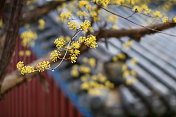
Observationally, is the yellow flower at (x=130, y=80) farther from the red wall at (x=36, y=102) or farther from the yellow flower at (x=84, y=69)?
the red wall at (x=36, y=102)

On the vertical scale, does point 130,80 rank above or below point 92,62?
below

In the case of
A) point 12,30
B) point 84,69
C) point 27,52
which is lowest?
point 12,30

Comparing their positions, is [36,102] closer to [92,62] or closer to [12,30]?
[92,62]

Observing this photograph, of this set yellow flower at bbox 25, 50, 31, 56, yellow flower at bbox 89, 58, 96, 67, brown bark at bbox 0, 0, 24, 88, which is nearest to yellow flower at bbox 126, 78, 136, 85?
yellow flower at bbox 89, 58, 96, 67

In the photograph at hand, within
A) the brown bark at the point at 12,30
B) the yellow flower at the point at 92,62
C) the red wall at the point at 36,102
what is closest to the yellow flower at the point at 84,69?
the yellow flower at the point at 92,62

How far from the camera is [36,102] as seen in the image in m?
3.01

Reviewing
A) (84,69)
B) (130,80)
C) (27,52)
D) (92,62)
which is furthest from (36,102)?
(130,80)

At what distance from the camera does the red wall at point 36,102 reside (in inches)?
103

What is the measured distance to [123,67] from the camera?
260cm

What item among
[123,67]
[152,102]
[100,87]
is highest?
[123,67]

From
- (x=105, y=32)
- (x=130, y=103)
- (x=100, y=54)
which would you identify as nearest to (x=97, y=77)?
(x=100, y=54)

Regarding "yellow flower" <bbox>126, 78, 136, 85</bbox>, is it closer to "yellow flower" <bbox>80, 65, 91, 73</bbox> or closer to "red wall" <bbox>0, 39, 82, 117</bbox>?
"yellow flower" <bbox>80, 65, 91, 73</bbox>

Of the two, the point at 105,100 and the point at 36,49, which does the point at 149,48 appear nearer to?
the point at 105,100

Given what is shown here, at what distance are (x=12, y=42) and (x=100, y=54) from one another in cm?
165
